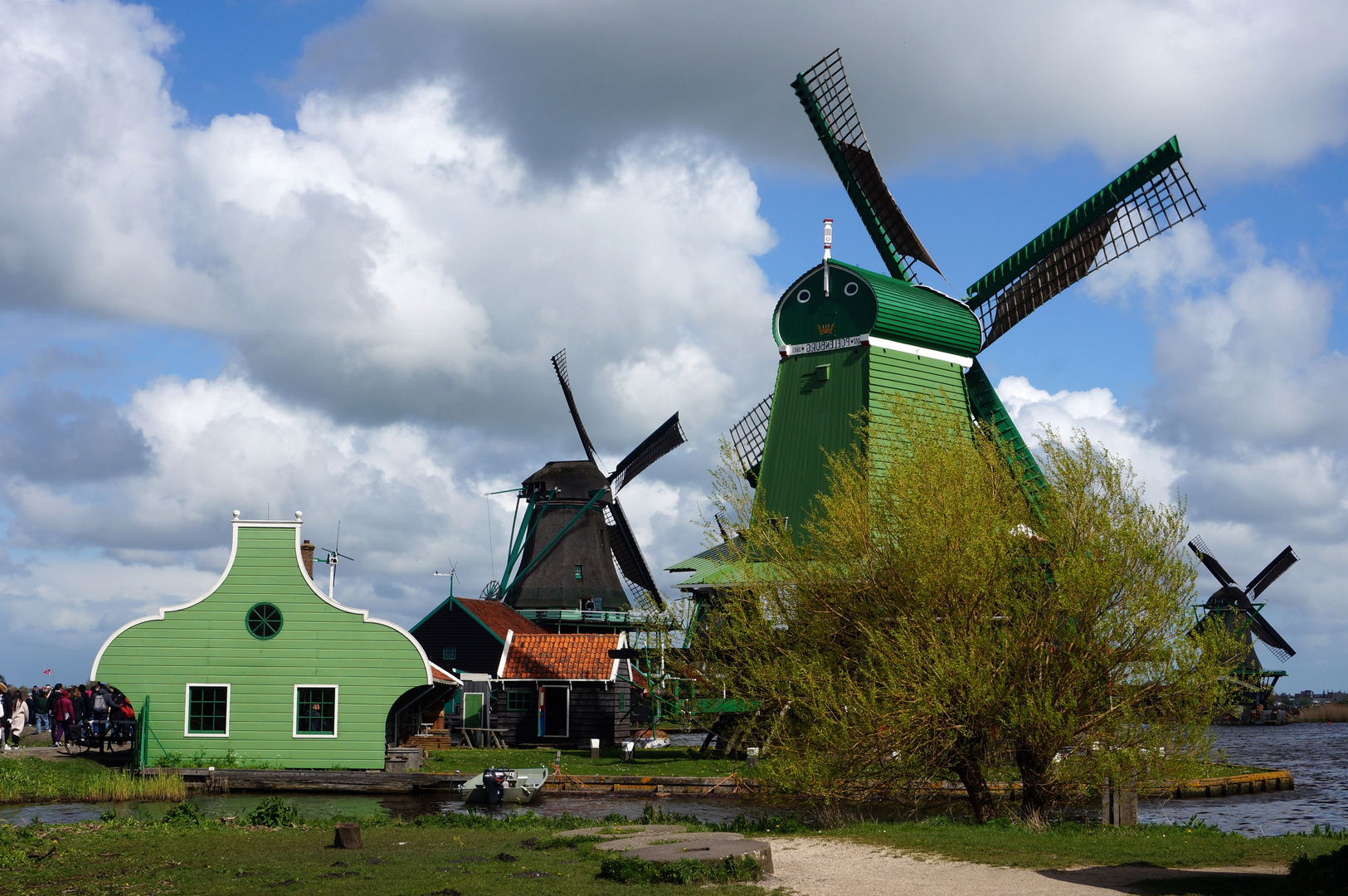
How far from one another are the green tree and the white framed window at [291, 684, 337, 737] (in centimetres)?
1398

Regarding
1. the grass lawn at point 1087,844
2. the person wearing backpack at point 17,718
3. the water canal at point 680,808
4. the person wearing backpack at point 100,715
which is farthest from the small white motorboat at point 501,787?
the person wearing backpack at point 17,718

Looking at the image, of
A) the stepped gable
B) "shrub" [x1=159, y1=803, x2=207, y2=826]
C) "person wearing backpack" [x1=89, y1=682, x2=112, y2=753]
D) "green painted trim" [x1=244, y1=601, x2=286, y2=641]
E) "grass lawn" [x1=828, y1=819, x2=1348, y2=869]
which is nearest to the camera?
"grass lawn" [x1=828, y1=819, x2=1348, y2=869]

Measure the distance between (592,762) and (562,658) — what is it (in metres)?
8.62

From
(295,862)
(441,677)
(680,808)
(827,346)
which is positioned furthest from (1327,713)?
(295,862)

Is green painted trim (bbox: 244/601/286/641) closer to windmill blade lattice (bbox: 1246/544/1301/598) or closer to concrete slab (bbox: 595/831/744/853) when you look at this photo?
concrete slab (bbox: 595/831/744/853)

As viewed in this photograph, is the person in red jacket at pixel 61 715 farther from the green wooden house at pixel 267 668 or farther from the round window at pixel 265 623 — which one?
the round window at pixel 265 623

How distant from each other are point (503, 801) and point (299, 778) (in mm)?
5756

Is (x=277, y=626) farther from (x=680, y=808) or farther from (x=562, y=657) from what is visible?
(x=562, y=657)

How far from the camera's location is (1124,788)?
16.8 meters

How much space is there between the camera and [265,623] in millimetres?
28734

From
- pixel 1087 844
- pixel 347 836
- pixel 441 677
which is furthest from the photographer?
pixel 441 677

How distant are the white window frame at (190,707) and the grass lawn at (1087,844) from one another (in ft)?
56.6

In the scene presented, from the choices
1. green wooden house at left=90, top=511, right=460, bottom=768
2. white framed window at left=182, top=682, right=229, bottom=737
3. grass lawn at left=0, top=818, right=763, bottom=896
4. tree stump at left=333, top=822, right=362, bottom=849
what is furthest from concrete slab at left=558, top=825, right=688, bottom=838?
white framed window at left=182, top=682, right=229, bottom=737

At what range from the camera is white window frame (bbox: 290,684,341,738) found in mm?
28297
